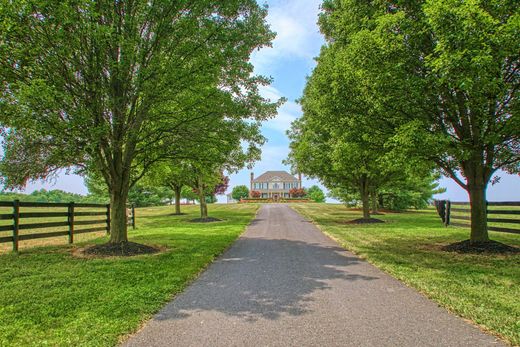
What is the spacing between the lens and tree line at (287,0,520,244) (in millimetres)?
7711

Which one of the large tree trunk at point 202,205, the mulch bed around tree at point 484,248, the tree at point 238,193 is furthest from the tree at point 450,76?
the tree at point 238,193

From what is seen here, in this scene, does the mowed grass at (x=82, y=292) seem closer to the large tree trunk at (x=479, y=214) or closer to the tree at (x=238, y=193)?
the large tree trunk at (x=479, y=214)

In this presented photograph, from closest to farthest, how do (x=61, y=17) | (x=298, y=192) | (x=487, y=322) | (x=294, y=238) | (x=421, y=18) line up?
(x=487, y=322) → (x=61, y=17) → (x=421, y=18) → (x=294, y=238) → (x=298, y=192)

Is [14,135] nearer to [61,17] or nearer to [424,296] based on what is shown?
[61,17]

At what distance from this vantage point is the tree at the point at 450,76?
301 inches

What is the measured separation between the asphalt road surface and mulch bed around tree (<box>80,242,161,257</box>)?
3510 millimetres

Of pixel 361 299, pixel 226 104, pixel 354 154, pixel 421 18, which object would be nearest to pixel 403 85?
pixel 421 18

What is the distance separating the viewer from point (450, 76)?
8.05 metres

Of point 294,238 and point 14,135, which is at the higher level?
point 14,135

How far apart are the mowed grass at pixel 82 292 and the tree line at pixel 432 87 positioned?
22.6ft

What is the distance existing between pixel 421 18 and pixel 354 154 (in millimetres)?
5102

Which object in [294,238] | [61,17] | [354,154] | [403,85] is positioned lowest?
[294,238]

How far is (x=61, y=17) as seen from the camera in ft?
25.5

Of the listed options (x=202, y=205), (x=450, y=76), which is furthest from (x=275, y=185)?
(x=450, y=76)
